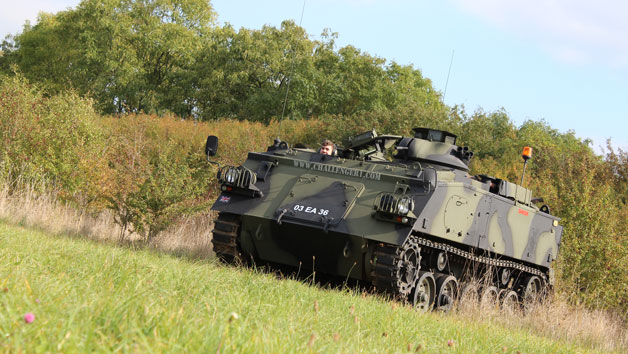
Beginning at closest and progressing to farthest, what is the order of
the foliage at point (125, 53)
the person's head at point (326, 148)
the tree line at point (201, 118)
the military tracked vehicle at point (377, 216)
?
the military tracked vehicle at point (377, 216) → the person's head at point (326, 148) → the tree line at point (201, 118) → the foliage at point (125, 53)

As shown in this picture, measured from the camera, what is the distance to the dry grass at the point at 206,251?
9508 mm

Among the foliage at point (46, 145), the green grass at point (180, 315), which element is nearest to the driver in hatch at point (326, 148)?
the green grass at point (180, 315)

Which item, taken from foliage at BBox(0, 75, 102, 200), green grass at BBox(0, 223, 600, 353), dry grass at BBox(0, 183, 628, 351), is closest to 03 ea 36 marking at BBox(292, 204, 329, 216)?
green grass at BBox(0, 223, 600, 353)

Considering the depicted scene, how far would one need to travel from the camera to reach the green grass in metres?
3.34

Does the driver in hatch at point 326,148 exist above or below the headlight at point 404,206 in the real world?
above

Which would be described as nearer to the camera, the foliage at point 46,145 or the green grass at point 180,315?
the green grass at point 180,315

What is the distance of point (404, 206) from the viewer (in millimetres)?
8367

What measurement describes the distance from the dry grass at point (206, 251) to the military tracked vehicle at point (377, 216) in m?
0.59

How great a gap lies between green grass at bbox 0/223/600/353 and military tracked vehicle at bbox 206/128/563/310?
1.14m

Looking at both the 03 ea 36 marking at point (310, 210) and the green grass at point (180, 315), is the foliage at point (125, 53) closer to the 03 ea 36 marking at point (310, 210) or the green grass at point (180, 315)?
the 03 ea 36 marking at point (310, 210)

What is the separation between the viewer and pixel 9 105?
1656cm

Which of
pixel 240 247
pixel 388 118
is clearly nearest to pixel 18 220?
pixel 240 247

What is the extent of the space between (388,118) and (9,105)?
12.8 meters

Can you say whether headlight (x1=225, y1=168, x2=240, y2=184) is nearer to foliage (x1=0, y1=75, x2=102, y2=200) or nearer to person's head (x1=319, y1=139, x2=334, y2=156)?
person's head (x1=319, y1=139, x2=334, y2=156)
